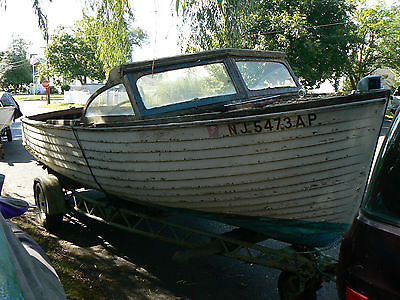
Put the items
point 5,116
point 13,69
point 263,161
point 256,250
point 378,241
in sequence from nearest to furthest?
point 378,241 < point 263,161 < point 256,250 < point 5,116 < point 13,69

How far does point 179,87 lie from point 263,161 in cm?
176

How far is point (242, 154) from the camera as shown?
11.5 feet

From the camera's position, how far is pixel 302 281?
11.3 ft

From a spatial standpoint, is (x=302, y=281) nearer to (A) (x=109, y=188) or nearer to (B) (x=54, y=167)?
(A) (x=109, y=188)

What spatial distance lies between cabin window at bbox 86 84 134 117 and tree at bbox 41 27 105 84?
32267 mm

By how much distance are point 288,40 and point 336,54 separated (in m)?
3.07

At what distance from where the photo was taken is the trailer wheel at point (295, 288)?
3.47 meters

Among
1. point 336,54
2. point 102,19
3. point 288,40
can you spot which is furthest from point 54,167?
point 336,54

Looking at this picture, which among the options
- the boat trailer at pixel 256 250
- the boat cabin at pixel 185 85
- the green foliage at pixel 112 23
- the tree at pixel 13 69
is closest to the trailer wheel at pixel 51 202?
the boat trailer at pixel 256 250

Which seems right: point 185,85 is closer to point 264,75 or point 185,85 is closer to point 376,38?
point 264,75

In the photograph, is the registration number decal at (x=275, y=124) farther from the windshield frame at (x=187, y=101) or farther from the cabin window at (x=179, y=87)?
the cabin window at (x=179, y=87)

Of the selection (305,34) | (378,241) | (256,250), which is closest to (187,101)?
(256,250)

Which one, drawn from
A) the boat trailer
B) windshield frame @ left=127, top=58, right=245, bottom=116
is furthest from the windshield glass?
windshield frame @ left=127, top=58, right=245, bottom=116

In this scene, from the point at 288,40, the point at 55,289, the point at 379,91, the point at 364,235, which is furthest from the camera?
the point at 288,40
